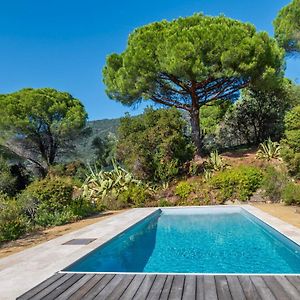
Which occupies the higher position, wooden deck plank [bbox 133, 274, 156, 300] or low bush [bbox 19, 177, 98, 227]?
low bush [bbox 19, 177, 98, 227]

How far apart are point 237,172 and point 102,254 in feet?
32.8

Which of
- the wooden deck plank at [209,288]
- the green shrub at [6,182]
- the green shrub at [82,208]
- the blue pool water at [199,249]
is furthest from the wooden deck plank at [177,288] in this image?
the green shrub at [6,182]

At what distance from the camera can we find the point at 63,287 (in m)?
3.99

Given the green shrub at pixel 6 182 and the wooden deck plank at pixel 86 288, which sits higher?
the green shrub at pixel 6 182

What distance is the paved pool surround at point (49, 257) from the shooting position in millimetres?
4274

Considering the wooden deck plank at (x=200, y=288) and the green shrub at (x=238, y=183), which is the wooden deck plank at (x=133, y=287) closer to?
the wooden deck plank at (x=200, y=288)

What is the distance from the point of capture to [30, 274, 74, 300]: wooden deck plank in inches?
145

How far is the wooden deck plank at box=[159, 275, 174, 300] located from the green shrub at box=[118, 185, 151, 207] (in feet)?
35.9

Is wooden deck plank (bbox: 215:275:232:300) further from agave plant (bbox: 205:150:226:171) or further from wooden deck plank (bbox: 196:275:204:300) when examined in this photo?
agave plant (bbox: 205:150:226:171)

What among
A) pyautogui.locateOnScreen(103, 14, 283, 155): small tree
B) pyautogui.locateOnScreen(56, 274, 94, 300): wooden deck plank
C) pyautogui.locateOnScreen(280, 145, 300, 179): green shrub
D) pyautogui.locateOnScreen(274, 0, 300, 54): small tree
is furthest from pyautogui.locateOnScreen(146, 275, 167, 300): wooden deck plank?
pyautogui.locateOnScreen(274, 0, 300, 54): small tree

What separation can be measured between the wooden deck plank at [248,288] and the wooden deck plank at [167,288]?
86 centimetres

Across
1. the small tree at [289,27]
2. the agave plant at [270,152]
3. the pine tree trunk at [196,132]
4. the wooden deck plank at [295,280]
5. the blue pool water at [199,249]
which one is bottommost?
the blue pool water at [199,249]

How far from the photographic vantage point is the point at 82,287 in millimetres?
3953

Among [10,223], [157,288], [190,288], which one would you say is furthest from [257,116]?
[157,288]
